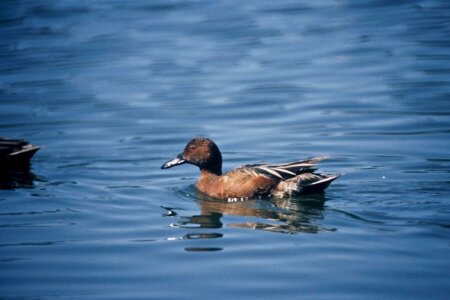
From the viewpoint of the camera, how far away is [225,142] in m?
12.5

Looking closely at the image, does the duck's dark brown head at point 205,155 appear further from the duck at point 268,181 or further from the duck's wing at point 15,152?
the duck's wing at point 15,152

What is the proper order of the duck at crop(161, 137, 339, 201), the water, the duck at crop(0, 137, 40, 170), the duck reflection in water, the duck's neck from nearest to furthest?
the water < the duck reflection in water < the duck at crop(161, 137, 339, 201) < the duck's neck < the duck at crop(0, 137, 40, 170)

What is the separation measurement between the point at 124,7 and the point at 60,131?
13.2m

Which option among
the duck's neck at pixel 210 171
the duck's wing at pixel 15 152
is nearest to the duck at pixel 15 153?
the duck's wing at pixel 15 152

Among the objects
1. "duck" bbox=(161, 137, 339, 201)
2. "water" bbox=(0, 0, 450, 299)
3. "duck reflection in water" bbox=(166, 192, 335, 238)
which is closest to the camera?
"water" bbox=(0, 0, 450, 299)

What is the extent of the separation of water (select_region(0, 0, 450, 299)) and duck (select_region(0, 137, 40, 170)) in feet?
0.83

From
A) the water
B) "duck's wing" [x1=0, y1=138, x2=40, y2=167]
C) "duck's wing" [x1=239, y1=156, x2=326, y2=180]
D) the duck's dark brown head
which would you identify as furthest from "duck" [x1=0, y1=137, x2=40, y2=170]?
"duck's wing" [x1=239, y1=156, x2=326, y2=180]

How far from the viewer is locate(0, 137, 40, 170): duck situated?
10.8 metres

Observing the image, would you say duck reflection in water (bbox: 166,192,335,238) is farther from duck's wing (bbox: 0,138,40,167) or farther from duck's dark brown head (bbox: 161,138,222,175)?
duck's wing (bbox: 0,138,40,167)

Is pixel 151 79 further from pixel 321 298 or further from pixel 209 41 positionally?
pixel 321 298

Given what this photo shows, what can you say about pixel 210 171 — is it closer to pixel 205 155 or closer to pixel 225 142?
pixel 205 155

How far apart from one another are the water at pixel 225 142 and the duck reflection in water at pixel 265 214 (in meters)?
0.04

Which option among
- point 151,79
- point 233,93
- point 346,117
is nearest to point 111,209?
point 346,117

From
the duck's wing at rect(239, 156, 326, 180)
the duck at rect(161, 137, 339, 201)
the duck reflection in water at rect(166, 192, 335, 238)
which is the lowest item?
the duck reflection in water at rect(166, 192, 335, 238)
